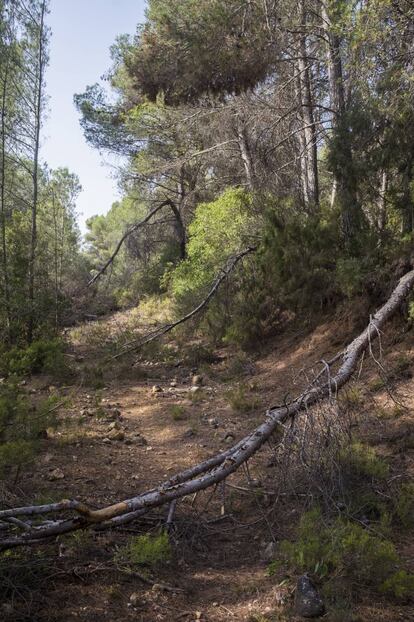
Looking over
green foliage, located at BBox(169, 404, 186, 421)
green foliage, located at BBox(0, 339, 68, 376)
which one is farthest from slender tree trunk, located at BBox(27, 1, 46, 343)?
green foliage, located at BBox(169, 404, 186, 421)

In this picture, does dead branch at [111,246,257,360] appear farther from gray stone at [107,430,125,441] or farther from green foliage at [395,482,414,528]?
green foliage at [395,482,414,528]

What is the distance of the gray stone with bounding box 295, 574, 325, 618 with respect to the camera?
282cm

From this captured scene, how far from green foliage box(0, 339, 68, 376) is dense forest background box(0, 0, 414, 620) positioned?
0.13ft

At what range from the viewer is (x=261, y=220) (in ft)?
33.9

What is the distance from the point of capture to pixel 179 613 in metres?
2.95

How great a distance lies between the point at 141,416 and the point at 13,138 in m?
7.35

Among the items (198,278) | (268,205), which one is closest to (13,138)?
(198,278)

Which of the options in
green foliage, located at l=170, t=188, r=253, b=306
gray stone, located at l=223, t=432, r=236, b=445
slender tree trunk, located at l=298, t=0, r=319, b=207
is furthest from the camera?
green foliage, located at l=170, t=188, r=253, b=306

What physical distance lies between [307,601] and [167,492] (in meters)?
1.17

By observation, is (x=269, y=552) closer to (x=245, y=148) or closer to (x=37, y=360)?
(x=37, y=360)

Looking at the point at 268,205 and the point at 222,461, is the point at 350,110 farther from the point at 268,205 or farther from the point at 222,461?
the point at 222,461

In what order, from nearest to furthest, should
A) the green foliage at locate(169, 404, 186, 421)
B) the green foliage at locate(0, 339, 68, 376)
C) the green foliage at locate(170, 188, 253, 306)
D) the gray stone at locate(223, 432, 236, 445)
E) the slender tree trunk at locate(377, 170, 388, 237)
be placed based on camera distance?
1. the gray stone at locate(223, 432, 236, 445)
2. the green foliage at locate(169, 404, 186, 421)
3. the slender tree trunk at locate(377, 170, 388, 237)
4. the green foliage at locate(0, 339, 68, 376)
5. the green foliage at locate(170, 188, 253, 306)

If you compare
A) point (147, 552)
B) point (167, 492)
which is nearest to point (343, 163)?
point (167, 492)

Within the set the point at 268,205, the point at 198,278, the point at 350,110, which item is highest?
the point at 350,110
